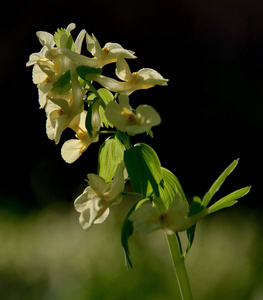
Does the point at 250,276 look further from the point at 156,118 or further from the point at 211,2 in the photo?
the point at 211,2

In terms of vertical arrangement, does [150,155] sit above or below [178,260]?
above

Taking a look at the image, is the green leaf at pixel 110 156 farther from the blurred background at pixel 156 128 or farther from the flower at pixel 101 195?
the blurred background at pixel 156 128

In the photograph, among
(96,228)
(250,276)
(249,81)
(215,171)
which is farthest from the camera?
(249,81)

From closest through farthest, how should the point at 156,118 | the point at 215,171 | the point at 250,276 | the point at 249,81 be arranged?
the point at 156,118, the point at 250,276, the point at 215,171, the point at 249,81

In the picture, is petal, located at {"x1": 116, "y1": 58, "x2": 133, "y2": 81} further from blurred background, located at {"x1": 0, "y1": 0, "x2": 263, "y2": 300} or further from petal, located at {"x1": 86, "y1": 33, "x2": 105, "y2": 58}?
blurred background, located at {"x1": 0, "y1": 0, "x2": 263, "y2": 300}

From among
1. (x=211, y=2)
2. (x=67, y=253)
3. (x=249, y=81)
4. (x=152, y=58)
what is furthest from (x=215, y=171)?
A: (x=67, y=253)

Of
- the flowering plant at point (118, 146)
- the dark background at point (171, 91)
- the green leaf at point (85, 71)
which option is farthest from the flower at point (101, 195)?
the dark background at point (171, 91)

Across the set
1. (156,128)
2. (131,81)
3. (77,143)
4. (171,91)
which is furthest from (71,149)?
(171,91)

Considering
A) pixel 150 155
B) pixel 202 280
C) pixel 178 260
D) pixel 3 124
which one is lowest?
pixel 3 124
